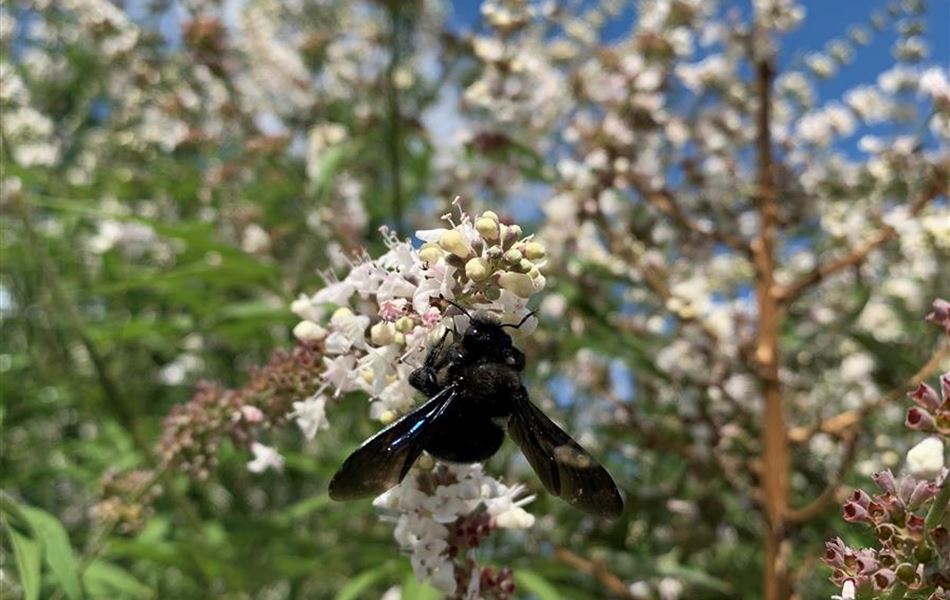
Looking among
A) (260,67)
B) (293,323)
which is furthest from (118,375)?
(260,67)

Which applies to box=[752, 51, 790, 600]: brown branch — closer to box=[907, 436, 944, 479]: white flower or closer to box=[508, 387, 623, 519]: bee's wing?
box=[508, 387, 623, 519]: bee's wing

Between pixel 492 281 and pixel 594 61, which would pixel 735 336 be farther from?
pixel 492 281

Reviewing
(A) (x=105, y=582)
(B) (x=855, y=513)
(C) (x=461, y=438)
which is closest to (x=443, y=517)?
(C) (x=461, y=438)

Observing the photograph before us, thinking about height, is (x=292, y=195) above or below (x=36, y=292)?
above

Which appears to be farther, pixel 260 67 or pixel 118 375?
pixel 260 67

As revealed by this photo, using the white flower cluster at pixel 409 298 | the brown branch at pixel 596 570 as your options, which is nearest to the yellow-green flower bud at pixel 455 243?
the white flower cluster at pixel 409 298

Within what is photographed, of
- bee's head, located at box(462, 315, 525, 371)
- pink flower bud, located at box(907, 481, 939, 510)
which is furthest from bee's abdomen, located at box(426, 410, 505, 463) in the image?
pink flower bud, located at box(907, 481, 939, 510)
